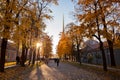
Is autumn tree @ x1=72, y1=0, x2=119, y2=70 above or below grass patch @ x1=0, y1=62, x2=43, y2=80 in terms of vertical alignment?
above

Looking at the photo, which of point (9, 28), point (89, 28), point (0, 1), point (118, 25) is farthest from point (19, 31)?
point (118, 25)

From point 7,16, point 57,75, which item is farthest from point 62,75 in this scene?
point 7,16

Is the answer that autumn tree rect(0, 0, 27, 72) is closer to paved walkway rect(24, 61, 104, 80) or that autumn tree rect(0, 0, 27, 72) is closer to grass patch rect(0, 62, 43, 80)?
grass patch rect(0, 62, 43, 80)

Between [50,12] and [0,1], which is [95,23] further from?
[0,1]

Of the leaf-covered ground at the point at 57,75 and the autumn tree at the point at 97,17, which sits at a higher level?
the autumn tree at the point at 97,17

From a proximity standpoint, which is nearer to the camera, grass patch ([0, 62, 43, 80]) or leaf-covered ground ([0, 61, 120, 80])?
grass patch ([0, 62, 43, 80])

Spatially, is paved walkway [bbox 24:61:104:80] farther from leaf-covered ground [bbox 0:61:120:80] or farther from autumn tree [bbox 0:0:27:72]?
autumn tree [bbox 0:0:27:72]

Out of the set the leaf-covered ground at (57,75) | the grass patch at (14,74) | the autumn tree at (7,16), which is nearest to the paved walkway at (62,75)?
the leaf-covered ground at (57,75)

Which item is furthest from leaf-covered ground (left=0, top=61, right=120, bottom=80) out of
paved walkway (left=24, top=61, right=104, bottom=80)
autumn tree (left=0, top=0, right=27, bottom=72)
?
autumn tree (left=0, top=0, right=27, bottom=72)

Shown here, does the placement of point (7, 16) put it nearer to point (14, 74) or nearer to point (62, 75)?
Result: point (14, 74)

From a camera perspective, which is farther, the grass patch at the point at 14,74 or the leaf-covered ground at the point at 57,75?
the leaf-covered ground at the point at 57,75

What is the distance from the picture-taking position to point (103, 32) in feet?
76.0

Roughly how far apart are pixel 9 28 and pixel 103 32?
1042 cm

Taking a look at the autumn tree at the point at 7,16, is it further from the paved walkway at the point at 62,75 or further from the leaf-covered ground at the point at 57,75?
the paved walkway at the point at 62,75
